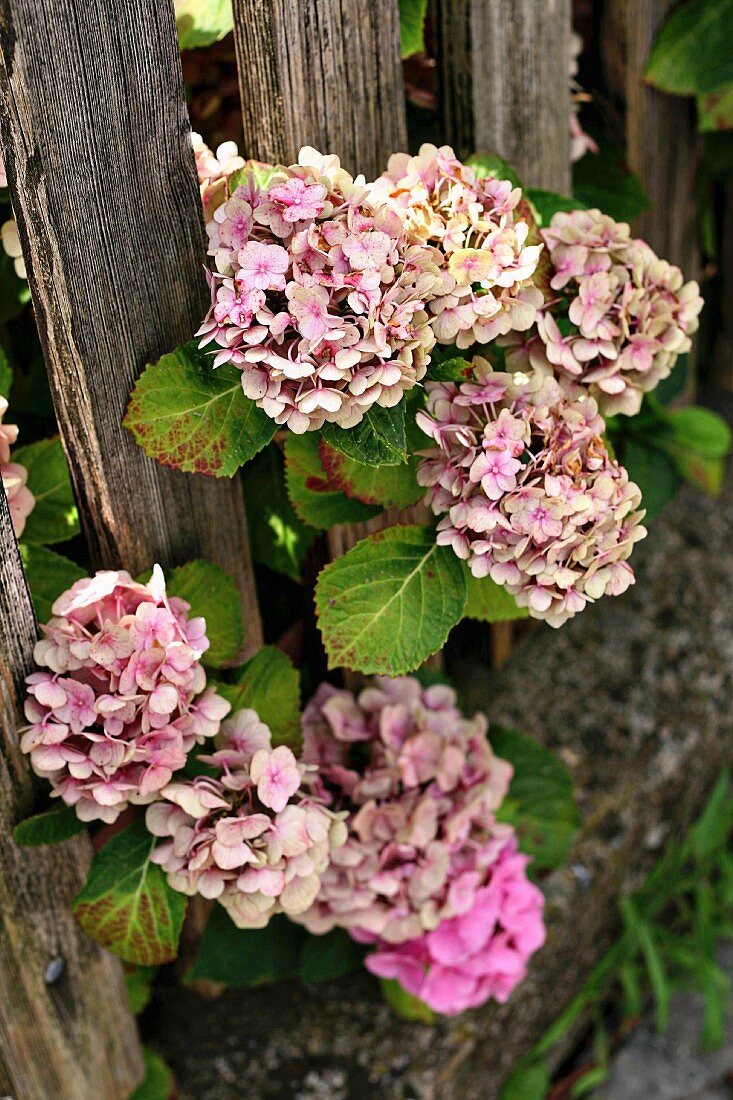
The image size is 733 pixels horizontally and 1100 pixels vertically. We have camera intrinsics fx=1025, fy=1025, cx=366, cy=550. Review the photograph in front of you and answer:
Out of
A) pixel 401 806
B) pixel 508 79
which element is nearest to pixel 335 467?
pixel 401 806

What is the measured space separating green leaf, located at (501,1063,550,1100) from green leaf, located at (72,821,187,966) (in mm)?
952

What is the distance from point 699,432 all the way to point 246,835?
1257 millimetres

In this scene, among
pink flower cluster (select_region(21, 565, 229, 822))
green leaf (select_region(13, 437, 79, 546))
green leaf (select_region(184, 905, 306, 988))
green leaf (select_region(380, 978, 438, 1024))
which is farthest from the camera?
green leaf (select_region(380, 978, 438, 1024))

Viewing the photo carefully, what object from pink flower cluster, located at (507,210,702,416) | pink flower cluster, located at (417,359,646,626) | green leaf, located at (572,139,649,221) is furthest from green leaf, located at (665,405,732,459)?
pink flower cluster, located at (417,359,646,626)

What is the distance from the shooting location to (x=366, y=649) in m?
1.22

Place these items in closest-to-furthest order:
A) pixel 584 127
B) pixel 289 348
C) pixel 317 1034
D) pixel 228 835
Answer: pixel 289 348 < pixel 228 835 < pixel 317 1034 < pixel 584 127

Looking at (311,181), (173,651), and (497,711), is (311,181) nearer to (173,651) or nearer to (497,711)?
(173,651)

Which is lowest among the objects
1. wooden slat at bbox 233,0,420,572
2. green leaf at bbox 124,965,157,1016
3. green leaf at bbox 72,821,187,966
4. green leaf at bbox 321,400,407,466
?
green leaf at bbox 124,965,157,1016

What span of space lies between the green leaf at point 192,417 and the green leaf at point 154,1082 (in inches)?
43.4

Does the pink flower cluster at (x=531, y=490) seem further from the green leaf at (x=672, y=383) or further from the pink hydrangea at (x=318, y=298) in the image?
the green leaf at (x=672, y=383)

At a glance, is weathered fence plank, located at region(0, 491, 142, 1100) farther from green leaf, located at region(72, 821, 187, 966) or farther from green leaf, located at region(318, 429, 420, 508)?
green leaf, located at region(318, 429, 420, 508)

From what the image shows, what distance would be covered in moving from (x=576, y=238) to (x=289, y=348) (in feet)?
1.40

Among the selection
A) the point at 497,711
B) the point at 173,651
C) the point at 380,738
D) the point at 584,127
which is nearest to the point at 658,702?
the point at 497,711

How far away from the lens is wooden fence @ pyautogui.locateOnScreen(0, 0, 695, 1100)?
1053 mm
